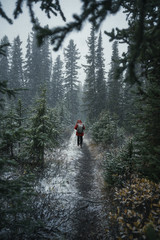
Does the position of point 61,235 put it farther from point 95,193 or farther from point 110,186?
point 110,186

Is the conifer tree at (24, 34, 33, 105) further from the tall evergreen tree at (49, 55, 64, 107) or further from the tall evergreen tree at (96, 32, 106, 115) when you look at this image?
the tall evergreen tree at (96, 32, 106, 115)

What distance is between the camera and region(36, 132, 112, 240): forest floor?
151 inches

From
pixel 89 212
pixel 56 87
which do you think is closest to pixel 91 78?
pixel 56 87

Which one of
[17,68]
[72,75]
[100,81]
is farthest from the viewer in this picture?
[72,75]


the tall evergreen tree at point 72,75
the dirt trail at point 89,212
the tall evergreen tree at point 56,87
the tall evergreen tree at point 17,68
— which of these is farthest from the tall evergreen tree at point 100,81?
the tall evergreen tree at point 17,68

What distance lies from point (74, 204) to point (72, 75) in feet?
125

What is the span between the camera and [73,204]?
4949 millimetres

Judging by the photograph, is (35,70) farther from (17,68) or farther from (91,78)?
(91,78)

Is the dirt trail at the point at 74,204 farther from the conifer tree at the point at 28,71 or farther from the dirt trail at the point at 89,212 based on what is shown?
the conifer tree at the point at 28,71

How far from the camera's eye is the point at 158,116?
450 cm

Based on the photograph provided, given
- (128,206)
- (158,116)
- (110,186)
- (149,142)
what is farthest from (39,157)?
(158,116)

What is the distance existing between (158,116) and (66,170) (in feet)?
18.3

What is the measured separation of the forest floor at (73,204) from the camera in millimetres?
3840

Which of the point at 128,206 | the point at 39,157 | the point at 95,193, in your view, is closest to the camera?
the point at 128,206
